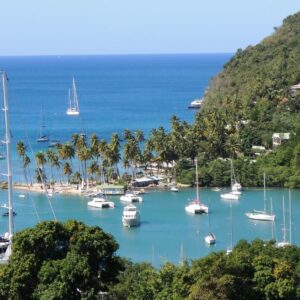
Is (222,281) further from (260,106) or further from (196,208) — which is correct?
(260,106)

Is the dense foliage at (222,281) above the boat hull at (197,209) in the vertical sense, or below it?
above

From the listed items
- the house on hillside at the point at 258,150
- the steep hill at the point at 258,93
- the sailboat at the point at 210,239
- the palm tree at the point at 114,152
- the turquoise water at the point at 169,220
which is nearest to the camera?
the turquoise water at the point at 169,220

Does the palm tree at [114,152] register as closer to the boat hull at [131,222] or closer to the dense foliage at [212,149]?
the dense foliage at [212,149]

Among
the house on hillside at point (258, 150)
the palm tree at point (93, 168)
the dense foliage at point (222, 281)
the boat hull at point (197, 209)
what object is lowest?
the boat hull at point (197, 209)

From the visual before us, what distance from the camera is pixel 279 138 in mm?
54469

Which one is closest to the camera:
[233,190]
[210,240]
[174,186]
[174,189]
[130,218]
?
[210,240]

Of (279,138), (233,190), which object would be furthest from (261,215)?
(279,138)

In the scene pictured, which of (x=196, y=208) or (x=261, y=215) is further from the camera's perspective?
(x=196, y=208)

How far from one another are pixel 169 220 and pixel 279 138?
47.8 ft

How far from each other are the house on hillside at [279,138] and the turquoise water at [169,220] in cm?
724

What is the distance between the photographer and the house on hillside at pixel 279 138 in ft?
177

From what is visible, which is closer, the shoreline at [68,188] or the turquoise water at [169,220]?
the turquoise water at [169,220]

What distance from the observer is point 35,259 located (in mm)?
21625

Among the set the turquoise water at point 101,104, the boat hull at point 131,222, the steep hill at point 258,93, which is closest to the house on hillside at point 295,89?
the steep hill at point 258,93
